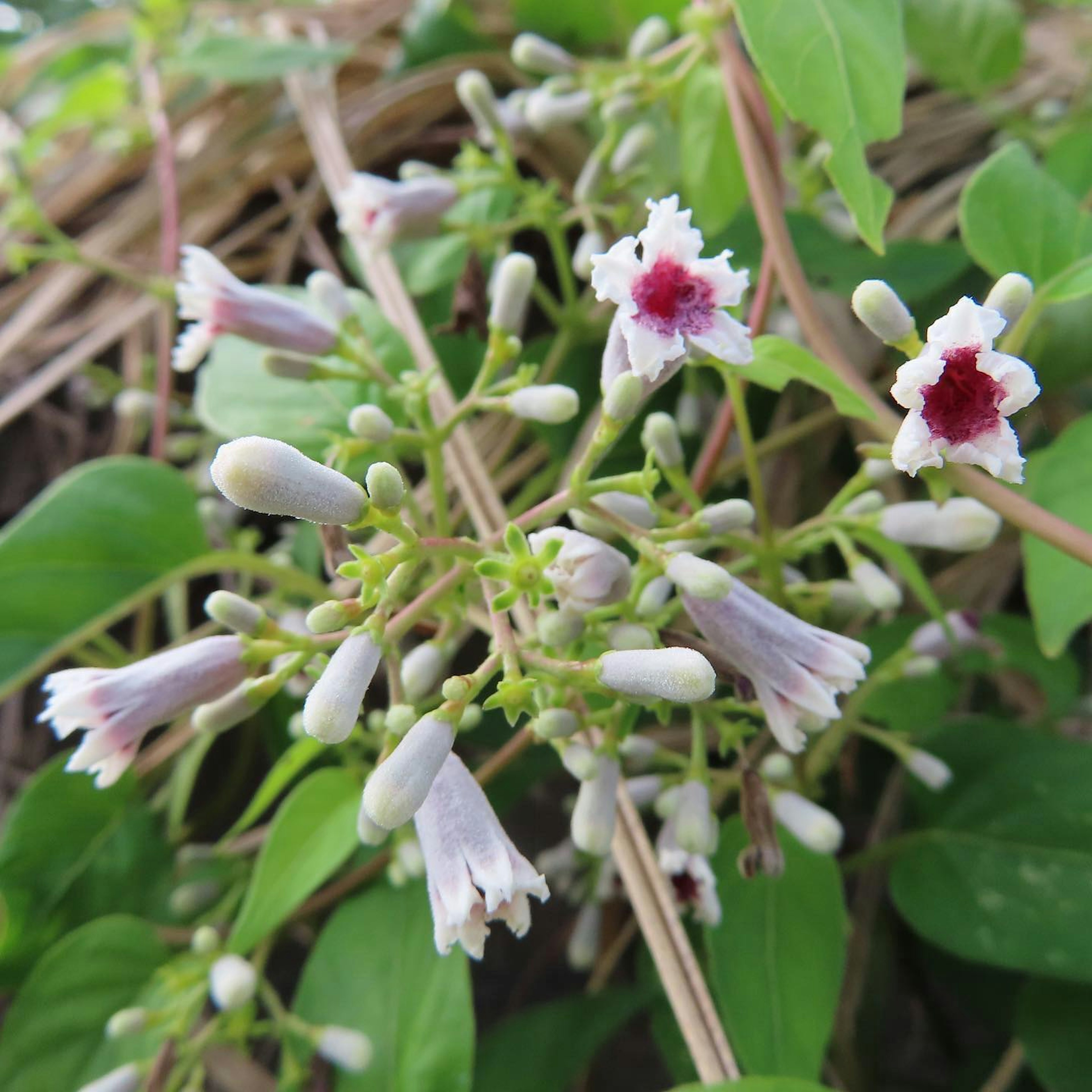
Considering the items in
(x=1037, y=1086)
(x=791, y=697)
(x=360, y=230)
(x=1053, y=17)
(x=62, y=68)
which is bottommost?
(x=1037, y=1086)

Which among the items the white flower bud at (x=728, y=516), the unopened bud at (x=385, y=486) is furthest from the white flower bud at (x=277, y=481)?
the white flower bud at (x=728, y=516)

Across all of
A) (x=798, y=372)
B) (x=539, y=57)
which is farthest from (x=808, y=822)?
(x=539, y=57)

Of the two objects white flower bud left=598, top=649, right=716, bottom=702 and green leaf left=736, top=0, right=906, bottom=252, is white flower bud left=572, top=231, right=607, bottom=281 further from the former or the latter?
white flower bud left=598, top=649, right=716, bottom=702

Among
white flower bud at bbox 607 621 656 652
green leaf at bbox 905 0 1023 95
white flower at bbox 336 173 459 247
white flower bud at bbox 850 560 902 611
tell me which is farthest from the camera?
green leaf at bbox 905 0 1023 95

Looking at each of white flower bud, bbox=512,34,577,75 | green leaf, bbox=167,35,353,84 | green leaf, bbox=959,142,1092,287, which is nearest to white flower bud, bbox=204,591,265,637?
green leaf, bbox=959,142,1092,287

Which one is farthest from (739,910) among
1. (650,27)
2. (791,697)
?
(650,27)

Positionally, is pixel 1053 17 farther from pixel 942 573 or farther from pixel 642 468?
pixel 642 468
